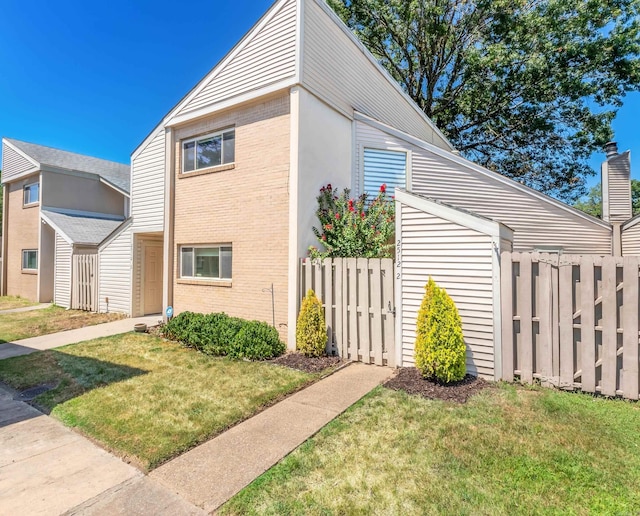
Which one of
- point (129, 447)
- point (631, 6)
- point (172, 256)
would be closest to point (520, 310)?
point (129, 447)

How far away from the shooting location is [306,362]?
653 centimetres

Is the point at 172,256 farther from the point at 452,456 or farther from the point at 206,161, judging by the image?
the point at 452,456

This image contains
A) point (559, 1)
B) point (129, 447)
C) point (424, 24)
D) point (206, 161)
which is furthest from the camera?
point (424, 24)

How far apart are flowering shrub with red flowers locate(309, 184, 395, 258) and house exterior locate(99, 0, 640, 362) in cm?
39

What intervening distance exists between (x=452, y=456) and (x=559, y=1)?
20.6 m

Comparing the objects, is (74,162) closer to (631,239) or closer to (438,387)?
(438,387)

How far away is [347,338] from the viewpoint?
680 centimetres

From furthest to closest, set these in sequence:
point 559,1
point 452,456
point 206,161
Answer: point 559,1 < point 206,161 < point 452,456

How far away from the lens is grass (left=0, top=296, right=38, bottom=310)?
581 inches

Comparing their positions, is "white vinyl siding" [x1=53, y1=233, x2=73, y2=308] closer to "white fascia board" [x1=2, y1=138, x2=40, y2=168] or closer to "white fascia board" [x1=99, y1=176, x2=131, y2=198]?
"white fascia board" [x1=99, y1=176, x2=131, y2=198]

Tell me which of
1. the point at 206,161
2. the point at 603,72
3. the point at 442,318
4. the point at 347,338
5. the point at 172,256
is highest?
the point at 603,72

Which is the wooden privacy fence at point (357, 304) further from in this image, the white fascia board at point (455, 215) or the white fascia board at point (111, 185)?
the white fascia board at point (111, 185)

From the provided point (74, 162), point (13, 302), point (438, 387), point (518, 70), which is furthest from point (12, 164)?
point (518, 70)

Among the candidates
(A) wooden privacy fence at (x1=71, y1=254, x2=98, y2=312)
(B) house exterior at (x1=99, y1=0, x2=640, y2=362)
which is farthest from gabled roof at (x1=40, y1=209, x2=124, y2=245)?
(B) house exterior at (x1=99, y1=0, x2=640, y2=362)
